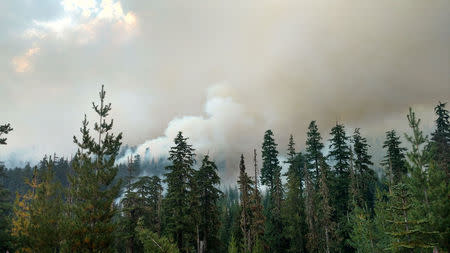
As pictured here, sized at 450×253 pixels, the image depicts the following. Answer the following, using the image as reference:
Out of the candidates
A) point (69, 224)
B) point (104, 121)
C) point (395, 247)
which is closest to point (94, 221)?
point (69, 224)

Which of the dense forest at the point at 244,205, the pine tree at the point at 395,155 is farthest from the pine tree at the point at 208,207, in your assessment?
the pine tree at the point at 395,155

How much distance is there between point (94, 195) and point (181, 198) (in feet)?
45.4

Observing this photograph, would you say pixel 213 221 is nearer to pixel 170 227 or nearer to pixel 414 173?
pixel 170 227

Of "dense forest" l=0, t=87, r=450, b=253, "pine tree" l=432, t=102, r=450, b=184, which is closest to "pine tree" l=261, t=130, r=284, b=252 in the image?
"dense forest" l=0, t=87, r=450, b=253

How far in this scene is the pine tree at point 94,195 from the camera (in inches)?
522

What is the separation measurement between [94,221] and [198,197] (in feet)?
53.6

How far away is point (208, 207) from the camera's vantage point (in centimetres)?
2994

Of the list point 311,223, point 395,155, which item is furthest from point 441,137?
point 311,223

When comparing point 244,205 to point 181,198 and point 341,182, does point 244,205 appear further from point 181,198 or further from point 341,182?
point 341,182

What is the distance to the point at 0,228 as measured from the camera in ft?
79.2

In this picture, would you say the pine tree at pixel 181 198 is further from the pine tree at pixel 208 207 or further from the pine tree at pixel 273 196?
the pine tree at pixel 273 196

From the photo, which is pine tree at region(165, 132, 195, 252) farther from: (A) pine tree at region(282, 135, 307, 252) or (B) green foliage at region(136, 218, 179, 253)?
(A) pine tree at region(282, 135, 307, 252)

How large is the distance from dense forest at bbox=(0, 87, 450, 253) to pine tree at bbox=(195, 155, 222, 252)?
116 millimetres

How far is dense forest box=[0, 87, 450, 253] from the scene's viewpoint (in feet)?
48.7
